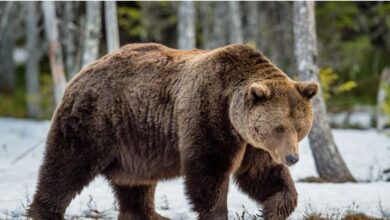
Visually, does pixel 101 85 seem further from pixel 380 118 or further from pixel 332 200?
pixel 380 118

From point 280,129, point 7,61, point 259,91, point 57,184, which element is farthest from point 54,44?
point 7,61

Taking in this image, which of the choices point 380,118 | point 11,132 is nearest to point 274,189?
point 380,118

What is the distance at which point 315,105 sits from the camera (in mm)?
9484

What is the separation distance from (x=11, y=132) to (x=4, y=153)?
3009mm

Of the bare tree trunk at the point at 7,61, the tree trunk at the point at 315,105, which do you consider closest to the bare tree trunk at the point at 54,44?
the tree trunk at the point at 315,105

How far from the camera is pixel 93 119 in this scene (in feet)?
22.1

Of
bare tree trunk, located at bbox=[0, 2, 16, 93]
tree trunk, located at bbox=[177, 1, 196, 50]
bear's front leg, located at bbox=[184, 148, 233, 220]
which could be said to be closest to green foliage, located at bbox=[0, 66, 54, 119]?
bare tree trunk, located at bbox=[0, 2, 16, 93]

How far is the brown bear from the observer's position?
5914mm

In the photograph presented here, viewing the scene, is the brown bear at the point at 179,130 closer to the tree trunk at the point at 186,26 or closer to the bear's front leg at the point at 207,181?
the bear's front leg at the point at 207,181

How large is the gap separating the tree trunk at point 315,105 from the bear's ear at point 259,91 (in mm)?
3621

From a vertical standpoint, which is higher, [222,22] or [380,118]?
[222,22]

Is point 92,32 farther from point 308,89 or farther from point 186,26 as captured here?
point 308,89

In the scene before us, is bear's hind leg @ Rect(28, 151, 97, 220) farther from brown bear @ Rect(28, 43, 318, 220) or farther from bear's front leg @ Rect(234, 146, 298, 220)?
bear's front leg @ Rect(234, 146, 298, 220)

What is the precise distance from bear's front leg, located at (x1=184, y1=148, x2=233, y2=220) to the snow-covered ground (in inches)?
47.6
